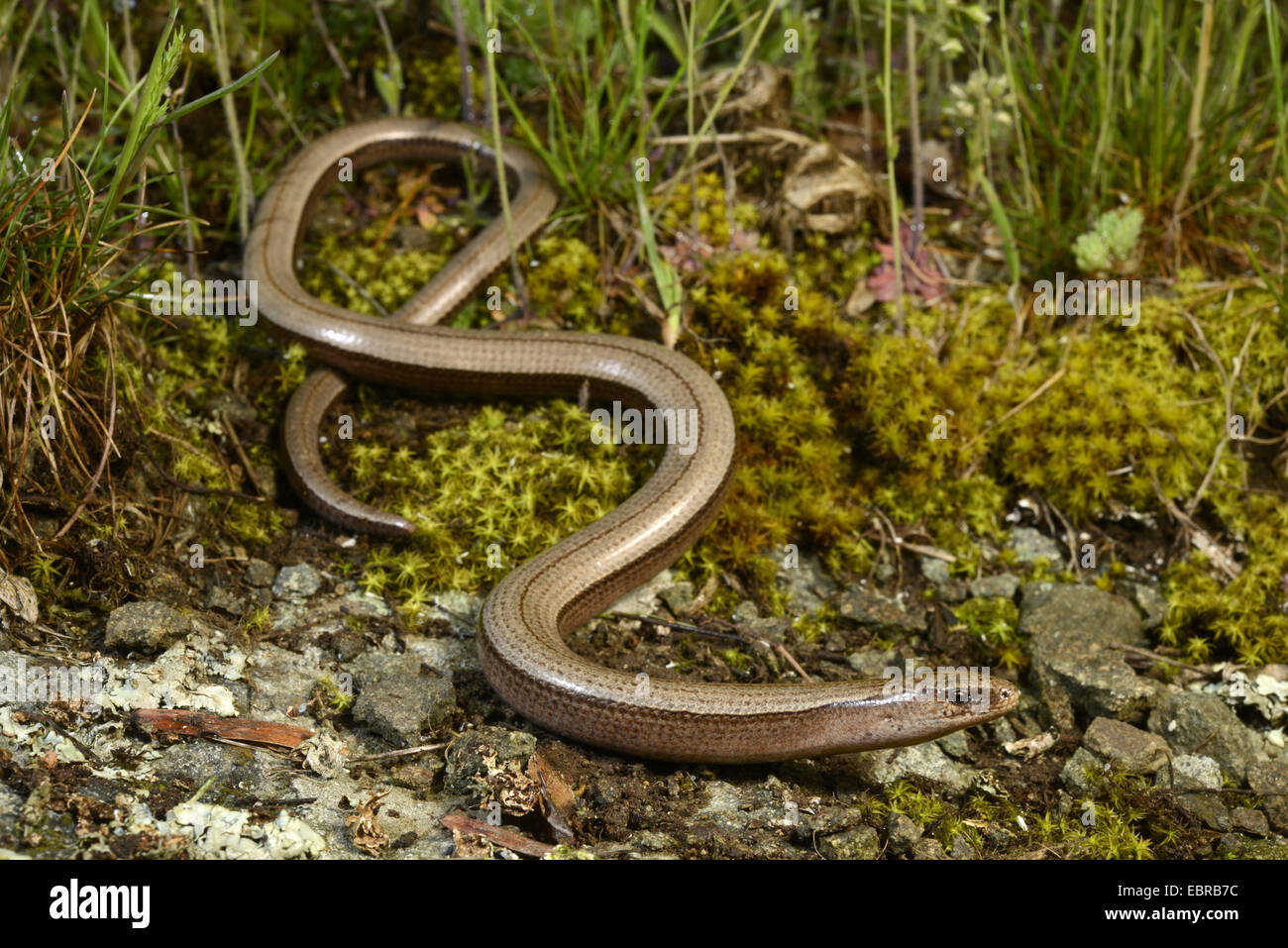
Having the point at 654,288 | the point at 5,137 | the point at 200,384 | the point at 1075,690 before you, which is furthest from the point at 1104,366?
the point at 5,137

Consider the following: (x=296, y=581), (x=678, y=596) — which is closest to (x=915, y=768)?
(x=678, y=596)

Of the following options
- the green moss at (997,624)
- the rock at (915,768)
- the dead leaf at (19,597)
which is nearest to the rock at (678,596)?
the rock at (915,768)

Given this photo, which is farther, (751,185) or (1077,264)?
(751,185)

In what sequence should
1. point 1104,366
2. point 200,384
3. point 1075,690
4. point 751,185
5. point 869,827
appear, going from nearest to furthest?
point 869,827 → point 1075,690 → point 200,384 → point 1104,366 → point 751,185

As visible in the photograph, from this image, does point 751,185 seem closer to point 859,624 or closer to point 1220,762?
point 859,624

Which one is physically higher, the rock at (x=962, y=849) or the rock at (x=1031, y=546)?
the rock at (x=1031, y=546)

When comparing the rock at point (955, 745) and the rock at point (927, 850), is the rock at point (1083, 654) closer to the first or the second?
the rock at point (955, 745)
